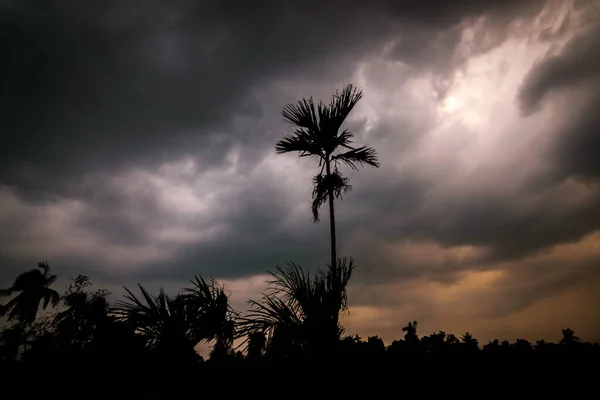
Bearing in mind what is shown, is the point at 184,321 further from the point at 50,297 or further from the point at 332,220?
the point at 50,297

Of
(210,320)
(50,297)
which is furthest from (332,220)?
(50,297)

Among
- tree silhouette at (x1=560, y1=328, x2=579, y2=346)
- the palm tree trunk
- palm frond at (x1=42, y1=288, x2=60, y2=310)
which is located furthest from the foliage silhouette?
palm frond at (x1=42, y1=288, x2=60, y2=310)

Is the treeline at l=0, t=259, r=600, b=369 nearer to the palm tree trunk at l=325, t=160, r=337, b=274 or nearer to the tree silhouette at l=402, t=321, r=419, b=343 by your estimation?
the tree silhouette at l=402, t=321, r=419, b=343

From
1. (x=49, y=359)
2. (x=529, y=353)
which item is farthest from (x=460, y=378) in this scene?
(x=49, y=359)

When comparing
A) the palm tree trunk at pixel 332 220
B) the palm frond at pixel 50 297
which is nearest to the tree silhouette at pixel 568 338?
the palm tree trunk at pixel 332 220

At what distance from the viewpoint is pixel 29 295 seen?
30031 millimetres

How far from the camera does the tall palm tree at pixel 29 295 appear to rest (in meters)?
29.4

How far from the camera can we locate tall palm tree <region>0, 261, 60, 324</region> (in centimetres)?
2942

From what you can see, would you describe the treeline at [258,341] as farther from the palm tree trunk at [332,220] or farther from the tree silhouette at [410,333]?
the palm tree trunk at [332,220]

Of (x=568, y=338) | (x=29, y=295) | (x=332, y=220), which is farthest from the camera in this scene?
(x=29, y=295)

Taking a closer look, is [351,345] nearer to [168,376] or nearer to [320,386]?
A: [320,386]

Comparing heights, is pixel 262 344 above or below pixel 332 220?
below

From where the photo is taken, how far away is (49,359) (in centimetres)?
555

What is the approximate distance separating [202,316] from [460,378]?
13.6 ft
